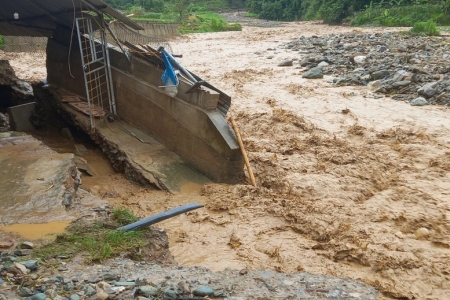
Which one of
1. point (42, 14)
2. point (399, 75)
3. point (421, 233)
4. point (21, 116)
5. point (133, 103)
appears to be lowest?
point (421, 233)

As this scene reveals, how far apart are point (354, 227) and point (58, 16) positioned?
25.6 ft

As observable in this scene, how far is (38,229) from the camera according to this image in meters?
4.73

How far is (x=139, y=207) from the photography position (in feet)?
22.5

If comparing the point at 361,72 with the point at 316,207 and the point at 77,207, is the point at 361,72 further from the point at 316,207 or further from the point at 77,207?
the point at 77,207

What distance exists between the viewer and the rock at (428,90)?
11.3 metres

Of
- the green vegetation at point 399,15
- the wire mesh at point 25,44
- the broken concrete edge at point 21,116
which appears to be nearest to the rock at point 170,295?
the broken concrete edge at point 21,116

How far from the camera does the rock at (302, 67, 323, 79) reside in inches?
585

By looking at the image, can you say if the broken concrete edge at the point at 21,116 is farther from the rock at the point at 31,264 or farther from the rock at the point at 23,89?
the rock at the point at 31,264

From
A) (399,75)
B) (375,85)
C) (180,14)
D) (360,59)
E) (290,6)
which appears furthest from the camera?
(290,6)

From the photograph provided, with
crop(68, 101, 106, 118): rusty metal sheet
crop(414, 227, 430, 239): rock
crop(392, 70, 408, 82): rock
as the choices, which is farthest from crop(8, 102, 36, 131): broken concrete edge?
crop(392, 70, 408, 82): rock

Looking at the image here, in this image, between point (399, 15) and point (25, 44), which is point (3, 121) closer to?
point (25, 44)

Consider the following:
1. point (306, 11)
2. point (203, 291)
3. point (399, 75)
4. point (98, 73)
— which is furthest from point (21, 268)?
point (306, 11)

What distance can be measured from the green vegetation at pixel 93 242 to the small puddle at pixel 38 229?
11 cm

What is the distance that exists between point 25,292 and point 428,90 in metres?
10.5
